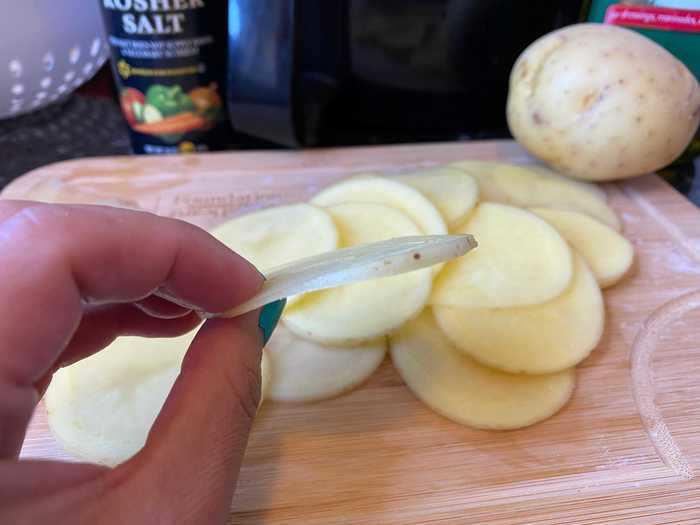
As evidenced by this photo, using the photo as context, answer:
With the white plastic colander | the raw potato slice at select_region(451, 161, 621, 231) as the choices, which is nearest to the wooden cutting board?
the raw potato slice at select_region(451, 161, 621, 231)

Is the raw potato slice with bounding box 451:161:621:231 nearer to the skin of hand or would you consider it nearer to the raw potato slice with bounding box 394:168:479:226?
the raw potato slice with bounding box 394:168:479:226

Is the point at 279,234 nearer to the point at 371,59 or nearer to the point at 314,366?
the point at 314,366

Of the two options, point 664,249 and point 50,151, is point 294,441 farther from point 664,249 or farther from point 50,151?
point 50,151

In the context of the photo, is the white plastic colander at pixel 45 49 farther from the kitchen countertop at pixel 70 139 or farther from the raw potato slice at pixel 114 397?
the raw potato slice at pixel 114 397

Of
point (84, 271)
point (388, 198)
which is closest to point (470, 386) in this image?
point (388, 198)

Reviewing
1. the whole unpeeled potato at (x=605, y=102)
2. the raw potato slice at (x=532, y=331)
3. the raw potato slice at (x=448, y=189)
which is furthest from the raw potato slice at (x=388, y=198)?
the whole unpeeled potato at (x=605, y=102)

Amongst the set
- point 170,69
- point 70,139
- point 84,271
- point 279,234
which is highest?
point 84,271
